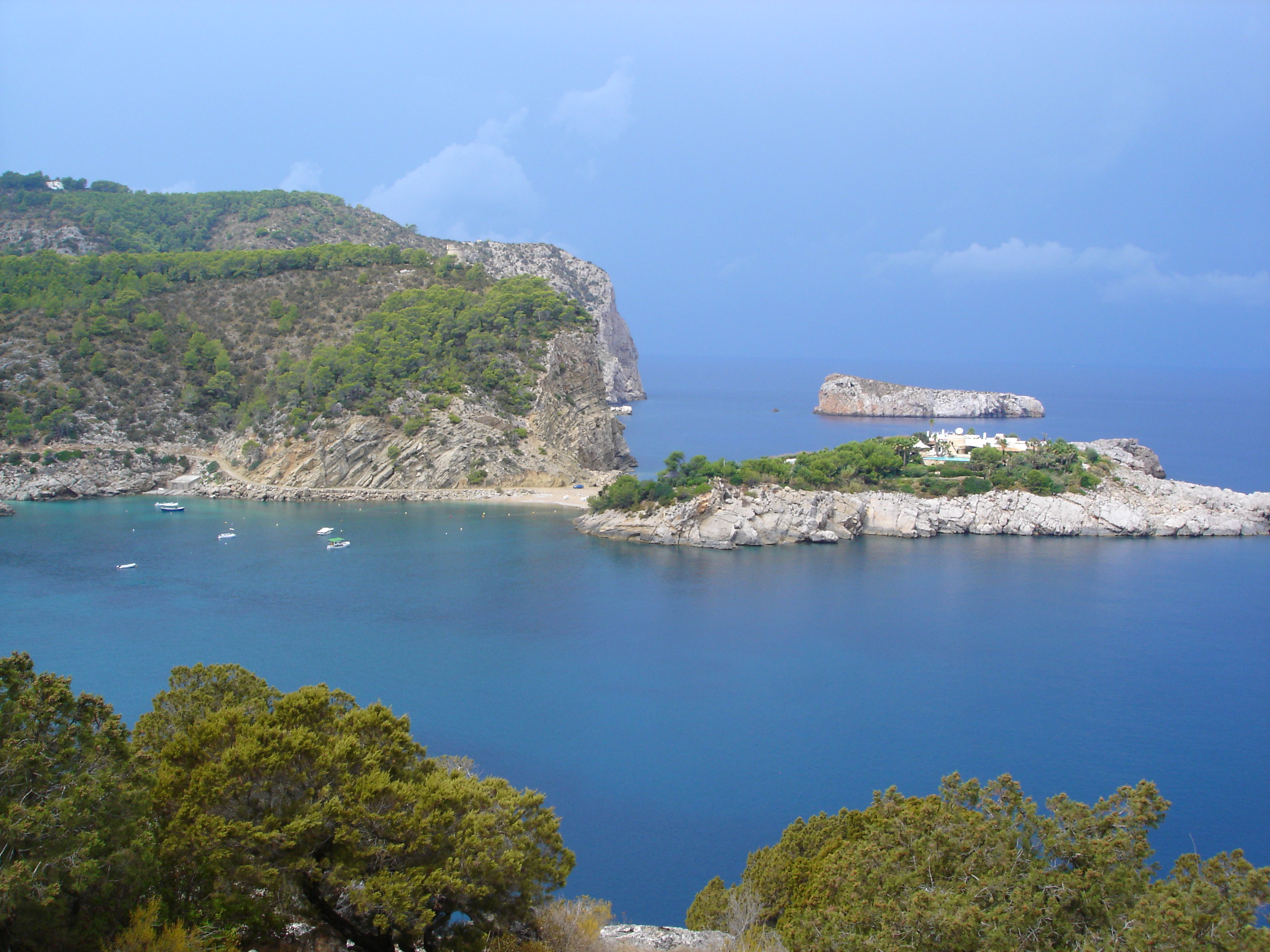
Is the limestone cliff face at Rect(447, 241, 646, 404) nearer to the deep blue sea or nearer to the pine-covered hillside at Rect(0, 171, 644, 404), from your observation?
the pine-covered hillside at Rect(0, 171, 644, 404)

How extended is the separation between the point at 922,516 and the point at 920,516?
0.09 metres

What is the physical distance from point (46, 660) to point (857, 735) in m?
23.4

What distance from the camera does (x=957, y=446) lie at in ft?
189

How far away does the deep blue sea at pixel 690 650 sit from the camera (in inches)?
835

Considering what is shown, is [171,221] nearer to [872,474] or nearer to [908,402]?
[872,474]

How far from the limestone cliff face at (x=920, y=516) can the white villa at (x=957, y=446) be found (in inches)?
224

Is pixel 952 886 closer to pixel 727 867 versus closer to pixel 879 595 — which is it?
→ pixel 727 867

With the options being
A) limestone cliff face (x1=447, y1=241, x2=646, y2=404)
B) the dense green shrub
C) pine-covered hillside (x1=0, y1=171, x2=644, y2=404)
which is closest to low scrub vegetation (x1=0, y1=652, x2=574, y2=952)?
the dense green shrub

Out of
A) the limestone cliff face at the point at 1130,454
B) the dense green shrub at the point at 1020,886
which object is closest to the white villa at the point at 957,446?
the limestone cliff face at the point at 1130,454

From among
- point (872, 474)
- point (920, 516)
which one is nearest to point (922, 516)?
point (920, 516)

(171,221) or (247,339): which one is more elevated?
(171,221)

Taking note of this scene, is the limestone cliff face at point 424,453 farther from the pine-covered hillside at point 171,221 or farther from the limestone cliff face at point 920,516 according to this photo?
the pine-covered hillside at point 171,221

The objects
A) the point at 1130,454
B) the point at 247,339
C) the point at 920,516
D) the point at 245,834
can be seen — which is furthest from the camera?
the point at 247,339

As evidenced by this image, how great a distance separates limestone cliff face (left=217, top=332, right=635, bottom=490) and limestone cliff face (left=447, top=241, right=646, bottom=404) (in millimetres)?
39530
